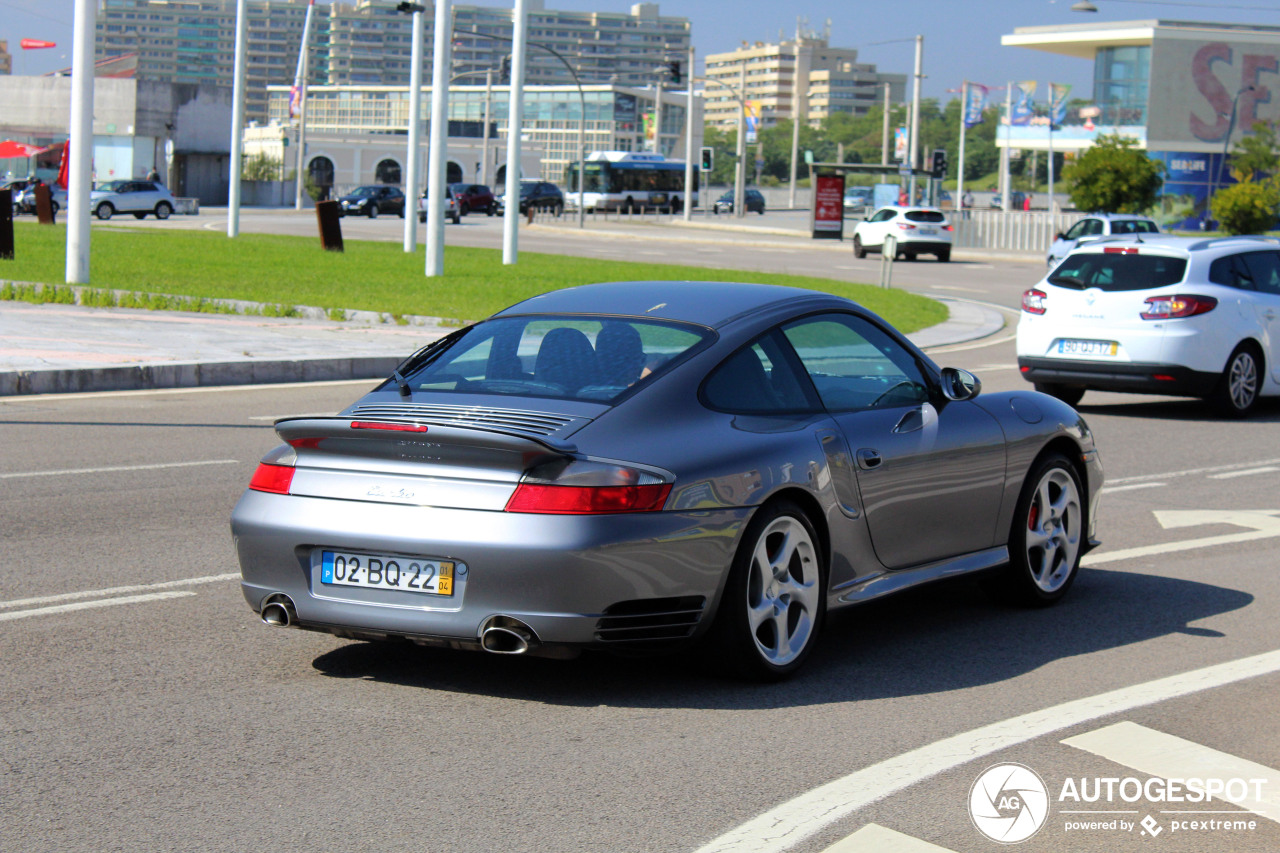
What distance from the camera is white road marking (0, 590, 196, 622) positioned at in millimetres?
6105

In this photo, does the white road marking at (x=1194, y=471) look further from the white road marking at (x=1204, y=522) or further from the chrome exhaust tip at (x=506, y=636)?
the chrome exhaust tip at (x=506, y=636)

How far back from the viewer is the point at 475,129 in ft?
463

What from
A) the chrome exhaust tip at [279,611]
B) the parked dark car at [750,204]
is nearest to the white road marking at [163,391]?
the chrome exhaust tip at [279,611]

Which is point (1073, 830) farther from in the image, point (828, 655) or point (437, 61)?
point (437, 61)

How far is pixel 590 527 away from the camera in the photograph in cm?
483

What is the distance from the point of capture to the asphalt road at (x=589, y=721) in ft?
13.4

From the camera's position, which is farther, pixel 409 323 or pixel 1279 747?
pixel 409 323

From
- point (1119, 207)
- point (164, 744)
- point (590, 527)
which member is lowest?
point (164, 744)

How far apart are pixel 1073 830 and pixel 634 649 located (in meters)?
1.53

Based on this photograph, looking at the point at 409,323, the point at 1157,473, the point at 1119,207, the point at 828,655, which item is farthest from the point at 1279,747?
the point at 1119,207

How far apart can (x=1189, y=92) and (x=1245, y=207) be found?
32273 mm

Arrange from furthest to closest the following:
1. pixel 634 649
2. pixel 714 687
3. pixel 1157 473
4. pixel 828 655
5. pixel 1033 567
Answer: pixel 1157 473, pixel 1033 567, pixel 828 655, pixel 714 687, pixel 634 649

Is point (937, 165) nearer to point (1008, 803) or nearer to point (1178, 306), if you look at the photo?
point (1178, 306)
